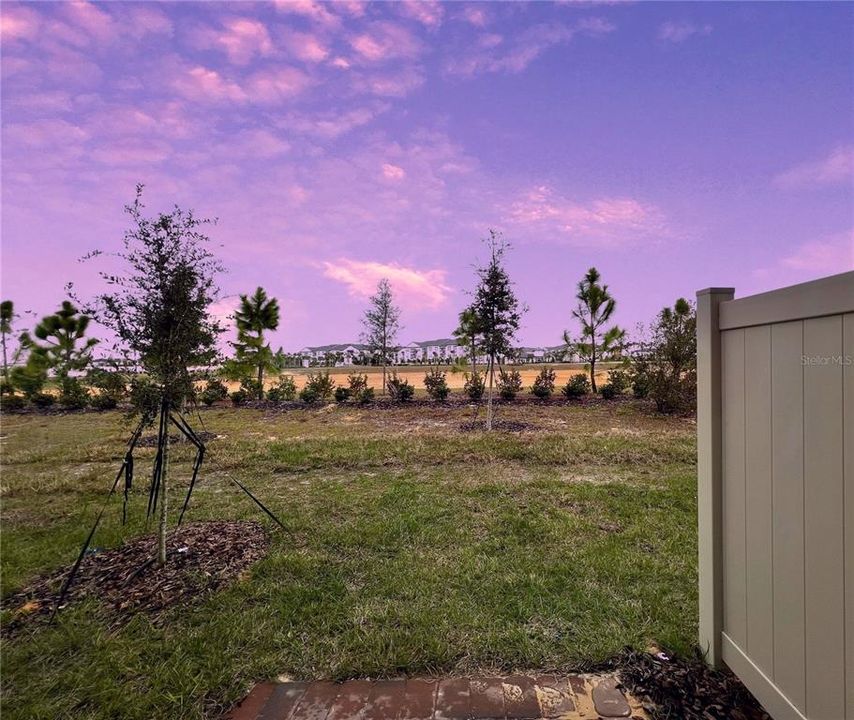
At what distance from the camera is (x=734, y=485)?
5.37 ft

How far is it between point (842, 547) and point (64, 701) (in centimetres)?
286

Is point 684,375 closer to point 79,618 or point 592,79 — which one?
point 592,79

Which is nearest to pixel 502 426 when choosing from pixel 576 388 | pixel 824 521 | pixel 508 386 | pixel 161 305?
pixel 508 386

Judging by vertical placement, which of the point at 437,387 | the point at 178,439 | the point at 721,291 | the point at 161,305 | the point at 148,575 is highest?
the point at 161,305

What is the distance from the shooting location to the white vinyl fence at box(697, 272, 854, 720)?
1.13 m

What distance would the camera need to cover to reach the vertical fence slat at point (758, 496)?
4.70 ft

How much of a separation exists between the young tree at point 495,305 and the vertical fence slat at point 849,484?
24.7ft

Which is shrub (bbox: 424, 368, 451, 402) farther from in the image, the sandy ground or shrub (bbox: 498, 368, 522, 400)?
shrub (bbox: 498, 368, 522, 400)

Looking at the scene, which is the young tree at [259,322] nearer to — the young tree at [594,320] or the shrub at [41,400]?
the shrub at [41,400]

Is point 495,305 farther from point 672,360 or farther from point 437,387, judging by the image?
point 672,360

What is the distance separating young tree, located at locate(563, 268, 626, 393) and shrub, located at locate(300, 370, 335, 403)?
8.08 m

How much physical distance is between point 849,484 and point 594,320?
13012mm

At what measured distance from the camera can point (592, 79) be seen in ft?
Result: 15.7

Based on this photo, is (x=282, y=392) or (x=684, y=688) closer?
(x=684, y=688)
